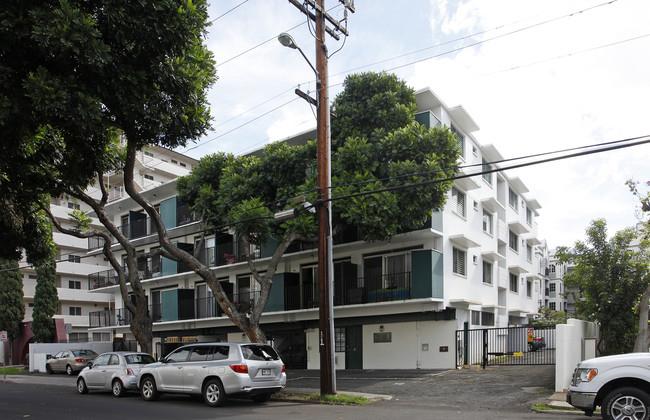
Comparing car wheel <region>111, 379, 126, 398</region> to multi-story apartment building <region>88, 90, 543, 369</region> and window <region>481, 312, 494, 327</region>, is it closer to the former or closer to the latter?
multi-story apartment building <region>88, 90, 543, 369</region>

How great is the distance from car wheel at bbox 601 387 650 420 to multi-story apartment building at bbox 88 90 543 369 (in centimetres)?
1113

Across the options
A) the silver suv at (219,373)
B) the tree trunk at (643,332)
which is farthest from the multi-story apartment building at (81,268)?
the tree trunk at (643,332)

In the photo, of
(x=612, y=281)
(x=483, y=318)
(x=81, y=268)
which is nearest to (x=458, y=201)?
(x=483, y=318)

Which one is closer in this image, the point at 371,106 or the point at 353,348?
the point at 371,106

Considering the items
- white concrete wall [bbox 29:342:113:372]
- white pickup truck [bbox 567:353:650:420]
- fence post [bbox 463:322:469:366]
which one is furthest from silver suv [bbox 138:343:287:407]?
white concrete wall [bbox 29:342:113:372]

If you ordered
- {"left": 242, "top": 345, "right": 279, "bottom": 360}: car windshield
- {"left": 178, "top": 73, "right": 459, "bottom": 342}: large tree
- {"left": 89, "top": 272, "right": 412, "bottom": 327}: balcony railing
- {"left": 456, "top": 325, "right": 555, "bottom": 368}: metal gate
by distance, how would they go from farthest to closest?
{"left": 89, "top": 272, "right": 412, "bottom": 327}: balcony railing
{"left": 456, "top": 325, "right": 555, "bottom": 368}: metal gate
{"left": 178, "top": 73, "right": 459, "bottom": 342}: large tree
{"left": 242, "top": 345, "right": 279, "bottom": 360}: car windshield

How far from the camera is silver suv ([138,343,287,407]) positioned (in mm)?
13875

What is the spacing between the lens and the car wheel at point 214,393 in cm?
1389

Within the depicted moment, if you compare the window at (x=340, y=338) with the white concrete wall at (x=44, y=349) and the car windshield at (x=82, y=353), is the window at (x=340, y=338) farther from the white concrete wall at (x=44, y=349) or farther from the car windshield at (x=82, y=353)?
the white concrete wall at (x=44, y=349)

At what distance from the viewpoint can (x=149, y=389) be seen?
51.9 feet

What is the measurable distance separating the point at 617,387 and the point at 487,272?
1986 cm

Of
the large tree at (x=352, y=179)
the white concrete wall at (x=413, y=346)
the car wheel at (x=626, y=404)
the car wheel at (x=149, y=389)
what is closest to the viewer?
the car wheel at (x=626, y=404)

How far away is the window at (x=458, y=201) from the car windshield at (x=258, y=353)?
12.5 meters

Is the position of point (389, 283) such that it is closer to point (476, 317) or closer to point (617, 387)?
point (476, 317)
